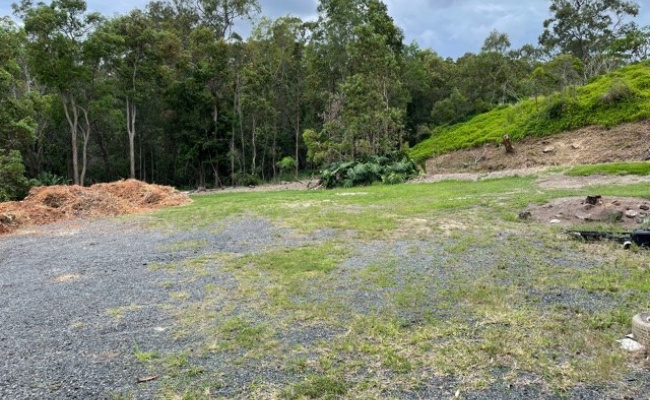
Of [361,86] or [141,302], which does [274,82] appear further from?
[141,302]

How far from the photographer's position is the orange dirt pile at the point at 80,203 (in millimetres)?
10664

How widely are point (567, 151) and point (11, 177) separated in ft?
59.7

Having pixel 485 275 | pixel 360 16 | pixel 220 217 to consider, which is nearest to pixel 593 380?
pixel 485 275

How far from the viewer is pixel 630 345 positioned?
114 inches

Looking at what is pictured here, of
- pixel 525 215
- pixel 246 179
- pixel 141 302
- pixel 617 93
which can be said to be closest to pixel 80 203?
pixel 141 302

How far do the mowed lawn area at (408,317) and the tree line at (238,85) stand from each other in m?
12.7

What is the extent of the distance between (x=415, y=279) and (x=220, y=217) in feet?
19.5

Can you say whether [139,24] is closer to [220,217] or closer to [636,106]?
[220,217]

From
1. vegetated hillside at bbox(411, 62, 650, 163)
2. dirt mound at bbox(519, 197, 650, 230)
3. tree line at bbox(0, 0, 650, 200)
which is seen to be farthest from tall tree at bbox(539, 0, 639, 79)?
dirt mound at bbox(519, 197, 650, 230)

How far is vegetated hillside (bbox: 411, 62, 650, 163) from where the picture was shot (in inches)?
667

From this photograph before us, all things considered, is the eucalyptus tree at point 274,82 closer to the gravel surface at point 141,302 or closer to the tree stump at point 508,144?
the tree stump at point 508,144

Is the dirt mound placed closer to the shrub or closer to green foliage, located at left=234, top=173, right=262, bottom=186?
A: the shrub

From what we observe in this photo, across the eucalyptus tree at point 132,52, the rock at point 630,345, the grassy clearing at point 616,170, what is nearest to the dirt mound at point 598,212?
the rock at point 630,345

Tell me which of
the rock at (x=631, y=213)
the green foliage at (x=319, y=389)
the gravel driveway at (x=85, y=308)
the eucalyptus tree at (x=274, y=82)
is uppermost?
the eucalyptus tree at (x=274, y=82)
